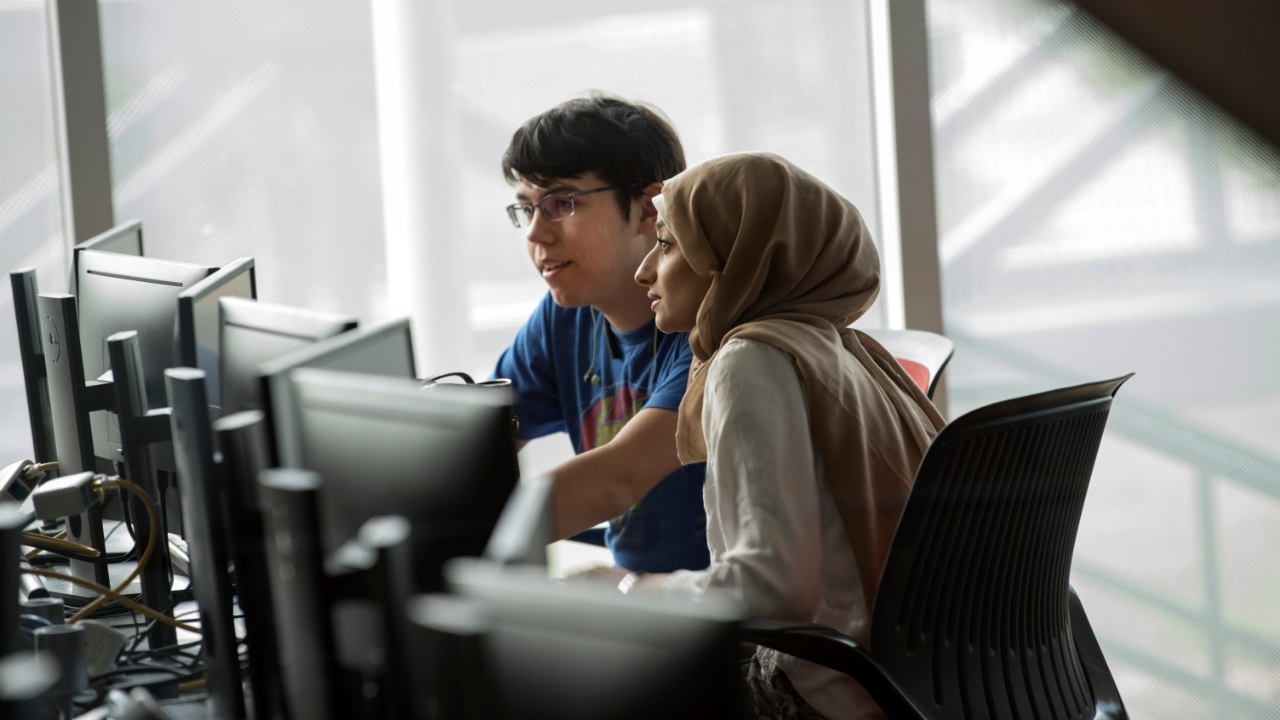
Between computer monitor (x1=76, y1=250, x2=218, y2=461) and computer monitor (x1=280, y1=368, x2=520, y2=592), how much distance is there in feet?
2.49

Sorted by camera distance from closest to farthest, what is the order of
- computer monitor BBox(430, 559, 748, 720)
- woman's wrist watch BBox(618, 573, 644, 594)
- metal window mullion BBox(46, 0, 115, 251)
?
computer monitor BBox(430, 559, 748, 720) < woman's wrist watch BBox(618, 573, 644, 594) < metal window mullion BBox(46, 0, 115, 251)

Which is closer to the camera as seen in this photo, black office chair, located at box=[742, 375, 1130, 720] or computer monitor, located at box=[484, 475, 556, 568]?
computer monitor, located at box=[484, 475, 556, 568]

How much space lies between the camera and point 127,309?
1714 mm

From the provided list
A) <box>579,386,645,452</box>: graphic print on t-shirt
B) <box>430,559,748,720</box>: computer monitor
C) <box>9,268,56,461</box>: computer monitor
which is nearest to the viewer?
<box>430,559,748,720</box>: computer monitor

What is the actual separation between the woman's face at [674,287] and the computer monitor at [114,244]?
854 mm

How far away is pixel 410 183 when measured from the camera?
307 centimetres

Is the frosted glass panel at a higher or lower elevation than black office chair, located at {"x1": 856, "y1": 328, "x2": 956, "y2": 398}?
Result: higher

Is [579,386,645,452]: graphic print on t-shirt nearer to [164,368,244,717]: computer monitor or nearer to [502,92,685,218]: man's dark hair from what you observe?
[502,92,685,218]: man's dark hair

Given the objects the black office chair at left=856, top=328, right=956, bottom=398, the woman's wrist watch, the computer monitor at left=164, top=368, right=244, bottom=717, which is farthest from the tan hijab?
the computer monitor at left=164, top=368, right=244, bottom=717

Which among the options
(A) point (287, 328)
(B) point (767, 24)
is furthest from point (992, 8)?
A: (A) point (287, 328)

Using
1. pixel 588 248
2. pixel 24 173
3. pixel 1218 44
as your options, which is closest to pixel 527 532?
pixel 588 248

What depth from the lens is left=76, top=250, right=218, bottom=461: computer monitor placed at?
163 cm

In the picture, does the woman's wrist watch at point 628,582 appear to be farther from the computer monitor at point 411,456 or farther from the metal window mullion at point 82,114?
the metal window mullion at point 82,114

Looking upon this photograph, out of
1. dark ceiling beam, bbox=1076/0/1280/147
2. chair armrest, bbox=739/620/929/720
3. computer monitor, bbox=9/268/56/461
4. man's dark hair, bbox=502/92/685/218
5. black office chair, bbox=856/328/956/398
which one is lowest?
chair armrest, bbox=739/620/929/720
